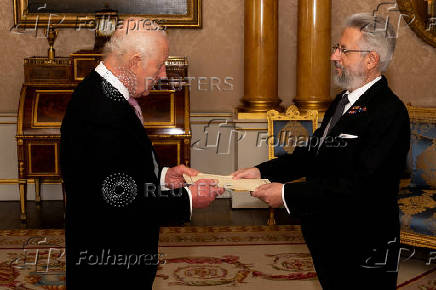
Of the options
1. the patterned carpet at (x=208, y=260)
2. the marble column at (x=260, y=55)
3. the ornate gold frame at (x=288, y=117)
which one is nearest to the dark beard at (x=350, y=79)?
the patterned carpet at (x=208, y=260)

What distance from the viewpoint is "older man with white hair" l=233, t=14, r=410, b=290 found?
2.43 m

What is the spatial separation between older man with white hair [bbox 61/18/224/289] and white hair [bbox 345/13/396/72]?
2.85 ft

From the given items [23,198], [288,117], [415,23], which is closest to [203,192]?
[288,117]

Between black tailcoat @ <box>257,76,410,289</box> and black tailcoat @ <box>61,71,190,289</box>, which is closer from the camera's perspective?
black tailcoat @ <box>61,71,190,289</box>

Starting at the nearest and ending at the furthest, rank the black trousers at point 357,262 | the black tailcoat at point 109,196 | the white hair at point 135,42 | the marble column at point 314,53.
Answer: the black tailcoat at point 109,196
the white hair at point 135,42
the black trousers at point 357,262
the marble column at point 314,53

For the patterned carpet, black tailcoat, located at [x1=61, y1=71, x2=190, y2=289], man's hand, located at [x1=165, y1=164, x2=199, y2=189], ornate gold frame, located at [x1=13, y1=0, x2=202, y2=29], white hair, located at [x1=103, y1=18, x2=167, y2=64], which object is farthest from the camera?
ornate gold frame, located at [x1=13, y1=0, x2=202, y2=29]

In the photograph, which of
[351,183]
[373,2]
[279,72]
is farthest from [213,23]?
[351,183]

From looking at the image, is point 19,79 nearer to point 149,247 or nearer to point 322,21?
point 322,21

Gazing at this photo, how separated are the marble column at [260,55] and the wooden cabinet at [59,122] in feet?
2.62

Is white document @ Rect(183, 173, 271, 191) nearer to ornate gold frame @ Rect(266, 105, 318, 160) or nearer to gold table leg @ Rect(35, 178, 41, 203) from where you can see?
ornate gold frame @ Rect(266, 105, 318, 160)

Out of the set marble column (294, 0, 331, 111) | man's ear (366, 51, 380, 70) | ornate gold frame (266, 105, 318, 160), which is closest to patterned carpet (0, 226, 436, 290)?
ornate gold frame (266, 105, 318, 160)

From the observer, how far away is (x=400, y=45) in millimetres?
6805

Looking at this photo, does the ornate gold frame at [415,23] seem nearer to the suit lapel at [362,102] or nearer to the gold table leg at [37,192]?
the suit lapel at [362,102]

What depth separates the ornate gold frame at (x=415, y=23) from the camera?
6.61 meters
